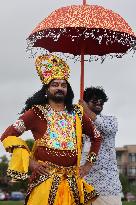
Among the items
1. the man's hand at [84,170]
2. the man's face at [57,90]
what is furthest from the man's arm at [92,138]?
the man's face at [57,90]

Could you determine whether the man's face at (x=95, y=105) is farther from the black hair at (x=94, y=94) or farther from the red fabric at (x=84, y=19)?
the red fabric at (x=84, y=19)

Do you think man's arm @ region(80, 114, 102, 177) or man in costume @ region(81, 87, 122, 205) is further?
man in costume @ region(81, 87, 122, 205)

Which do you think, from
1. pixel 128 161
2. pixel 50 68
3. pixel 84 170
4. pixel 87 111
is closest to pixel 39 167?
pixel 84 170

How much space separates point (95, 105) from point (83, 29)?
2.91 feet

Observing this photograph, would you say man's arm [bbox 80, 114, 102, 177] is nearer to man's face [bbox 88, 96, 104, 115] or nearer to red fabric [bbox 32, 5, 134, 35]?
man's face [bbox 88, 96, 104, 115]

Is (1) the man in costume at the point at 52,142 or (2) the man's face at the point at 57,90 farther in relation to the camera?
(2) the man's face at the point at 57,90

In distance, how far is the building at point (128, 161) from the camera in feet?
358

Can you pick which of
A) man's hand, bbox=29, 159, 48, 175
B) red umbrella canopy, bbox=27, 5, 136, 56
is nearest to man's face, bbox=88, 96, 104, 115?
red umbrella canopy, bbox=27, 5, 136, 56

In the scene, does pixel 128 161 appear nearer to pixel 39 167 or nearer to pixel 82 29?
pixel 82 29

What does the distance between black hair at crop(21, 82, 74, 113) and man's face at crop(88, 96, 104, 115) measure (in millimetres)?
977

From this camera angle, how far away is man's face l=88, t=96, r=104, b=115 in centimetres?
779

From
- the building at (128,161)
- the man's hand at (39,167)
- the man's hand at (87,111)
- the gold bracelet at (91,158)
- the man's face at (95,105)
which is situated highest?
the building at (128,161)

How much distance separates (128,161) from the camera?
111 metres

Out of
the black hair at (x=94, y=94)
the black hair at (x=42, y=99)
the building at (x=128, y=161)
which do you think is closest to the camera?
the black hair at (x=42, y=99)
